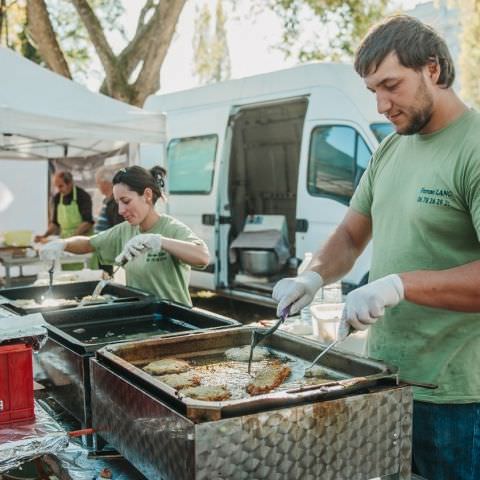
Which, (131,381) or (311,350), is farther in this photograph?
(311,350)

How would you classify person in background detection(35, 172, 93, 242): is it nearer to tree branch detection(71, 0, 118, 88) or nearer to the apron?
the apron

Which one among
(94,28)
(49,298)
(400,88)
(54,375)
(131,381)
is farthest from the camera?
(94,28)

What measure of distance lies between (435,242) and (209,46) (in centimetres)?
1940

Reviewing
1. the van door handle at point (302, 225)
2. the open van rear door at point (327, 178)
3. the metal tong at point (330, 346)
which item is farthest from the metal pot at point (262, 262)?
the metal tong at point (330, 346)

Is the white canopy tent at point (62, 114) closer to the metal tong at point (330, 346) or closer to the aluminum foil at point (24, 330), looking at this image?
the aluminum foil at point (24, 330)

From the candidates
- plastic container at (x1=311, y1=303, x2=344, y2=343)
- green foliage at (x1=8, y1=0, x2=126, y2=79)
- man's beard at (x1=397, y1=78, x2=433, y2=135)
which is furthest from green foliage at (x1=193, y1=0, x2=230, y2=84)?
man's beard at (x1=397, y1=78, x2=433, y2=135)

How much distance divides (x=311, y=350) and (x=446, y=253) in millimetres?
482

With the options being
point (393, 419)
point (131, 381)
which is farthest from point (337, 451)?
point (131, 381)

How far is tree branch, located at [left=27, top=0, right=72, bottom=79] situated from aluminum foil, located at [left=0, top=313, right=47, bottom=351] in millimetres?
11173

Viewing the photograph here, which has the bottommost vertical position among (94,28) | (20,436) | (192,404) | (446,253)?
(20,436)

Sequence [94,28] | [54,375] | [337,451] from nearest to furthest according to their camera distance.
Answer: [337,451], [54,375], [94,28]

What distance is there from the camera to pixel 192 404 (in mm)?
1327

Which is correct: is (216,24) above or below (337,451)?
above

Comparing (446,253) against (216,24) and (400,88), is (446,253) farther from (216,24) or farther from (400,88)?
(216,24)
